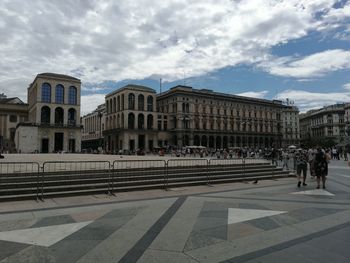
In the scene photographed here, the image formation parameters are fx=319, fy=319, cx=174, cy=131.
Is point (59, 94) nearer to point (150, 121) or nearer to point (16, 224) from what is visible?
point (150, 121)

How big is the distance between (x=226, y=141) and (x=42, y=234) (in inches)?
4449

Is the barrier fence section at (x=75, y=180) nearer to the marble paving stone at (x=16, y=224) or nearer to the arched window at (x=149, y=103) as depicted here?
the marble paving stone at (x=16, y=224)

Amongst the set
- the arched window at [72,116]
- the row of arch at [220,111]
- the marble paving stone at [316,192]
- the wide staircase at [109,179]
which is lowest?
the marble paving stone at [316,192]

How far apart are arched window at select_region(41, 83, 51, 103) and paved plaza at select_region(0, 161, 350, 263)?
79400 millimetres

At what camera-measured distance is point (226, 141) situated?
11756cm

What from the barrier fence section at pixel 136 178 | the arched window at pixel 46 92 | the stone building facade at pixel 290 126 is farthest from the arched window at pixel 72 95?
the stone building facade at pixel 290 126

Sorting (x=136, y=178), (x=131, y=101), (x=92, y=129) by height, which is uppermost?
(x=131, y=101)

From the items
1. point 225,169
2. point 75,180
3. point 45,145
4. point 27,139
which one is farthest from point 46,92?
point 75,180

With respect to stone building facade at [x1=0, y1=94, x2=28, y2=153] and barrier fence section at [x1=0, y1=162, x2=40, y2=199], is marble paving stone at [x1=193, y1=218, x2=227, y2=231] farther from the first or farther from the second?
stone building facade at [x1=0, y1=94, x2=28, y2=153]

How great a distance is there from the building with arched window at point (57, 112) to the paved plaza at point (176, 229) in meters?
74.5

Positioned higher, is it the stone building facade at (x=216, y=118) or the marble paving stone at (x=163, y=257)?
the stone building facade at (x=216, y=118)

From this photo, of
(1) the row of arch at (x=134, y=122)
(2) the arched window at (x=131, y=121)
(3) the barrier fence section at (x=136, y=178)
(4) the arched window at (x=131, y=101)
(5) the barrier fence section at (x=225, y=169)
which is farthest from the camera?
(1) the row of arch at (x=134, y=122)

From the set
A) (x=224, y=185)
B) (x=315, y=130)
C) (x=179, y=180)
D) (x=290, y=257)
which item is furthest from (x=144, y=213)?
(x=315, y=130)

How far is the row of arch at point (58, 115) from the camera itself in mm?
85188
